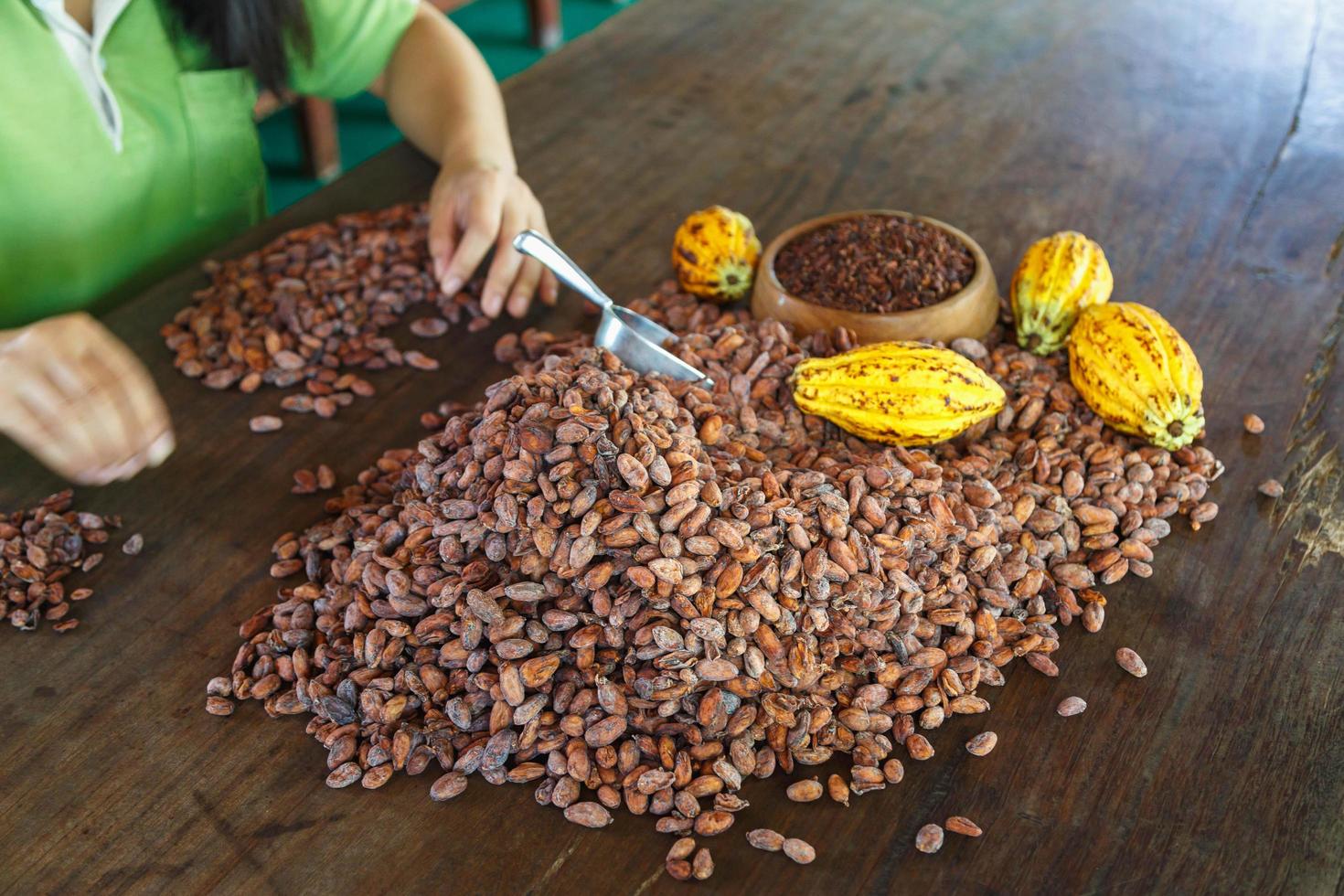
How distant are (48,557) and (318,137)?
87.7 inches

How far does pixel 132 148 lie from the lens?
1.46 metres

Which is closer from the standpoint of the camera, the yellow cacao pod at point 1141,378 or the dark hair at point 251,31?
the yellow cacao pod at point 1141,378

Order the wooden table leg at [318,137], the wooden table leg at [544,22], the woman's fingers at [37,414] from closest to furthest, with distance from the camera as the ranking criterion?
the woman's fingers at [37,414]
the wooden table leg at [318,137]
the wooden table leg at [544,22]

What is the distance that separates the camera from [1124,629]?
97cm

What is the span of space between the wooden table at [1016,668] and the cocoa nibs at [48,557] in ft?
0.07

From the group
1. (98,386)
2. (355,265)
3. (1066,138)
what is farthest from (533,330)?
(1066,138)

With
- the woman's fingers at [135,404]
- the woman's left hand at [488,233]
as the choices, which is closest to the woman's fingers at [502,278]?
the woman's left hand at [488,233]

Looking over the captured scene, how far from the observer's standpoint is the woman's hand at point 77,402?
0.97 m

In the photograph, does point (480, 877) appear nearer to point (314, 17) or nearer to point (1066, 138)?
point (314, 17)

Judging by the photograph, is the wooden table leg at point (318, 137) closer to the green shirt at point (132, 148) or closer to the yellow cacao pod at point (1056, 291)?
the green shirt at point (132, 148)

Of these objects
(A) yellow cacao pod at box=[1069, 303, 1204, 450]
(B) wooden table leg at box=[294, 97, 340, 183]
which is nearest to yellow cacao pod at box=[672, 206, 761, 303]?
(A) yellow cacao pod at box=[1069, 303, 1204, 450]

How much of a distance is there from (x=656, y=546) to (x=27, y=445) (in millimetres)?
585

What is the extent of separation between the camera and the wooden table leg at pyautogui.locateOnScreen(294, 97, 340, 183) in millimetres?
2957

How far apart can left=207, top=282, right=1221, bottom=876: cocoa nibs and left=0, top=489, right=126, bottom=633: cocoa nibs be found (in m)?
0.19
